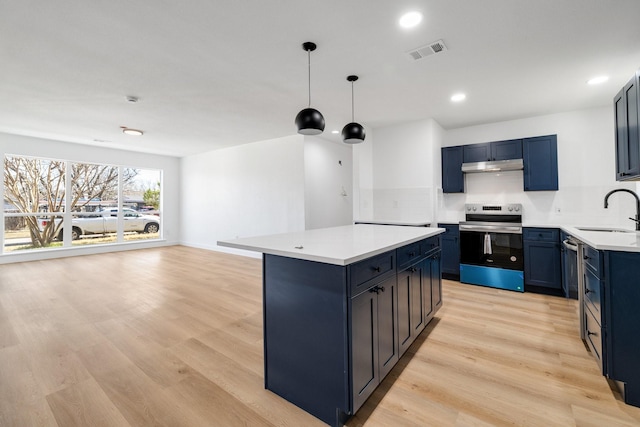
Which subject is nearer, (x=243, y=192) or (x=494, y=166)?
(x=494, y=166)

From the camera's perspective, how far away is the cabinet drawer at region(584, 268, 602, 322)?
1.88m

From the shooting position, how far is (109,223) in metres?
7.25

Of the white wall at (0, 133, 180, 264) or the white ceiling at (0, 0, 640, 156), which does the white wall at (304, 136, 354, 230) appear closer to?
the white ceiling at (0, 0, 640, 156)

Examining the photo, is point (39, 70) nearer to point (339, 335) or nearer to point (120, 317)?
point (120, 317)

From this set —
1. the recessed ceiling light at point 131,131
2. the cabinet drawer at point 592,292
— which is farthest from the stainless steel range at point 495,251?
the recessed ceiling light at point 131,131

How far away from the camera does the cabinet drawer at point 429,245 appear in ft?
8.11

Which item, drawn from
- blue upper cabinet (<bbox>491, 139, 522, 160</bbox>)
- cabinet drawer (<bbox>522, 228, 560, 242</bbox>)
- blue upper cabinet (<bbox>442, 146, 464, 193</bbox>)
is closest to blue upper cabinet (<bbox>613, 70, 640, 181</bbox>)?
cabinet drawer (<bbox>522, 228, 560, 242</bbox>)

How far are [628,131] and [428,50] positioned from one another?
1706 mm

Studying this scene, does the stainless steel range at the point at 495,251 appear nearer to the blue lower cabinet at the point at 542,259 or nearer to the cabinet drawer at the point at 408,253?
the blue lower cabinet at the point at 542,259

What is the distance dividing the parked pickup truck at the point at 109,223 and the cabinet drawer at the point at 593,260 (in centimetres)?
894

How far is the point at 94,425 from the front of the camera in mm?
1559

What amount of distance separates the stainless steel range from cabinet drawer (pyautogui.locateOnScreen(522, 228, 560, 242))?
0.09 meters

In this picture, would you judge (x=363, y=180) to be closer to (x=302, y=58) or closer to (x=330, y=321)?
(x=302, y=58)

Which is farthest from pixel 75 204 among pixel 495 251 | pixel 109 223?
pixel 495 251
